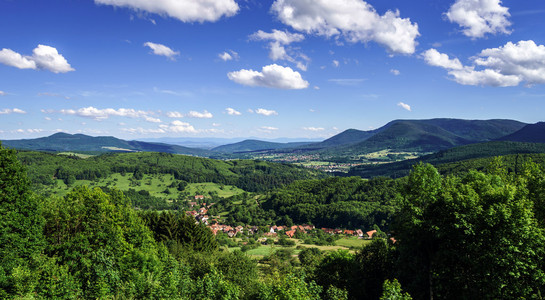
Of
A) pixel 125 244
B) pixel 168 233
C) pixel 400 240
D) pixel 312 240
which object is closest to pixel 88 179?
pixel 312 240

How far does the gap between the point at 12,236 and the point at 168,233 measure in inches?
909

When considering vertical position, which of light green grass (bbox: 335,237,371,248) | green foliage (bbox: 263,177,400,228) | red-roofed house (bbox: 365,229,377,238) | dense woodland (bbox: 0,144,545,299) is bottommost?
red-roofed house (bbox: 365,229,377,238)

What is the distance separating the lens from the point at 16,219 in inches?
950

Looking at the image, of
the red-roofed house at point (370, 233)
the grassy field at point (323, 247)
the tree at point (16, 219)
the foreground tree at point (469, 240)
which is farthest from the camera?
the red-roofed house at point (370, 233)

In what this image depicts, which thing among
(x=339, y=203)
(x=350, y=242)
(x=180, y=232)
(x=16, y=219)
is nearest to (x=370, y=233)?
(x=350, y=242)

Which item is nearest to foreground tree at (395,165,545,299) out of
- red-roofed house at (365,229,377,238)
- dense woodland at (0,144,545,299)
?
dense woodland at (0,144,545,299)

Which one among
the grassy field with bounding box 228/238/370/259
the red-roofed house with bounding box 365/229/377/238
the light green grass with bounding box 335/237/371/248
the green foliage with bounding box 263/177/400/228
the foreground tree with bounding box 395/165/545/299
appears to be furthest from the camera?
the green foliage with bounding box 263/177/400/228

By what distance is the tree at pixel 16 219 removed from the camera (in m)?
22.9

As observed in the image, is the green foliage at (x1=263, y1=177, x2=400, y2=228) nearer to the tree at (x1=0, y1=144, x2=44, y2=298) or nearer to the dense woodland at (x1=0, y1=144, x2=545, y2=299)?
the dense woodland at (x1=0, y1=144, x2=545, y2=299)

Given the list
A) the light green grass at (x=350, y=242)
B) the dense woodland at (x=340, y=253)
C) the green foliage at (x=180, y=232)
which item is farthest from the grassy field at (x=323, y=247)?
the dense woodland at (x=340, y=253)

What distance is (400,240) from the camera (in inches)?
868

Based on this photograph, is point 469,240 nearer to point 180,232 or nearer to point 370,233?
point 180,232

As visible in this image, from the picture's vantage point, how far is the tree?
75.0ft

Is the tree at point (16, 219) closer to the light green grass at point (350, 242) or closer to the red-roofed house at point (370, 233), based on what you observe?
the light green grass at point (350, 242)
